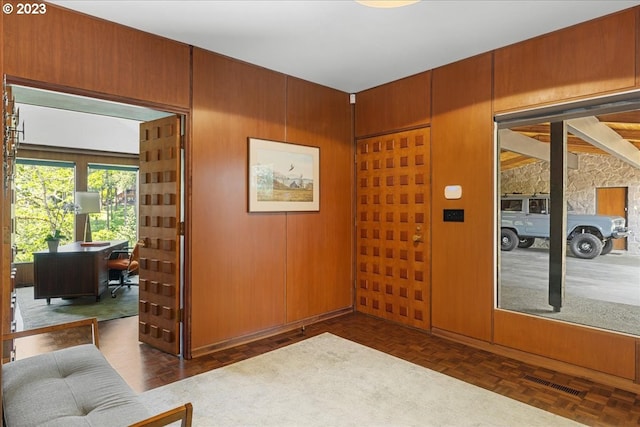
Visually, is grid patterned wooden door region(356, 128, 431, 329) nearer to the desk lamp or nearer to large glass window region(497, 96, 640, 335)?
large glass window region(497, 96, 640, 335)

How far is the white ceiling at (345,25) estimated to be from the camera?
8.89 feet

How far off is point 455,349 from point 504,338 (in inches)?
17.7

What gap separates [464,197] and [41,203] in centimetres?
707

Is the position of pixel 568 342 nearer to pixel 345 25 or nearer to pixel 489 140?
pixel 489 140

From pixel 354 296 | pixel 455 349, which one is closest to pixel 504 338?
pixel 455 349

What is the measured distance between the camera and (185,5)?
2693mm

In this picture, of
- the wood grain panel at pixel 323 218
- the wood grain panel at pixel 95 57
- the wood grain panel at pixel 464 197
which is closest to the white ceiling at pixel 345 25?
the wood grain panel at pixel 95 57

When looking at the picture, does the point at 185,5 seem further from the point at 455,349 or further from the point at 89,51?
the point at 455,349

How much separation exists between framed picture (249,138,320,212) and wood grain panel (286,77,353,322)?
107 millimetres

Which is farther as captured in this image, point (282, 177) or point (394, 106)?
point (394, 106)

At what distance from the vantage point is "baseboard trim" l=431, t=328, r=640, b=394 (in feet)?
9.21

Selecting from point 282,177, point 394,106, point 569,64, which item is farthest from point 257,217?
point 569,64

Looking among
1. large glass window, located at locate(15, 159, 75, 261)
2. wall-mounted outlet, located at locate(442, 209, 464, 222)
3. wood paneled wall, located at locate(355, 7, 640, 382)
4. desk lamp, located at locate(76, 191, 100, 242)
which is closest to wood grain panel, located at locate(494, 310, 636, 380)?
wood paneled wall, located at locate(355, 7, 640, 382)

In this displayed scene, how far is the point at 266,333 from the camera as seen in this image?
3.92 meters
